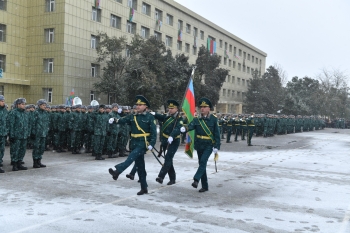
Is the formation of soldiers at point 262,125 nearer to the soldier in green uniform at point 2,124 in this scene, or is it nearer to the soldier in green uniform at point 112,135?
the soldier in green uniform at point 112,135

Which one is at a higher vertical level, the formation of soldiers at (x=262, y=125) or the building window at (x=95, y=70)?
the building window at (x=95, y=70)

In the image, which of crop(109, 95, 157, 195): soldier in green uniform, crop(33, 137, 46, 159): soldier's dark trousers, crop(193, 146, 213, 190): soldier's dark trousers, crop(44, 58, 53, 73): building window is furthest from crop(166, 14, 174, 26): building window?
crop(109, 95, 157, 195): soldier in green uniform

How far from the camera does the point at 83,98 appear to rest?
32.2 metres

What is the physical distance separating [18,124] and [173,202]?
5.30 m

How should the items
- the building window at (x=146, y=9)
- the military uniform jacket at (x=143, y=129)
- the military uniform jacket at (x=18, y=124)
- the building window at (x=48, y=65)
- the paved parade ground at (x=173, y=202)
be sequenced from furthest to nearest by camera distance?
the building window at (x=146, y=9) → the building window at (x=48, y=65) → the military uniform jacket at (x=18, y=124) → the military uniform jacket at (x=143, y=129) → the paved parade ground at (x=173, y=202)

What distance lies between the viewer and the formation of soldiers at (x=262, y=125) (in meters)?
23.2

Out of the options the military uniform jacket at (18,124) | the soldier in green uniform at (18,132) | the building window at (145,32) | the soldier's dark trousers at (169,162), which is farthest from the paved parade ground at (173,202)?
the building window at (145,32)

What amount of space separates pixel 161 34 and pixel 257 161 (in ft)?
101

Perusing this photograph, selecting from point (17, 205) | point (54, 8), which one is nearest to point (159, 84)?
point (54, 8)

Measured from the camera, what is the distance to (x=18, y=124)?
10172 millimetres

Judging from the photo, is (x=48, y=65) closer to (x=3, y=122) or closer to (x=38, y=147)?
(x=38, y=147)

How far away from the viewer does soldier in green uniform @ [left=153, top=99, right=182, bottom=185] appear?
8586 mm

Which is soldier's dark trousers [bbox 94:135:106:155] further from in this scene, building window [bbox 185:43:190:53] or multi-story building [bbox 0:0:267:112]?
building window [bbox 185:43:190:53]

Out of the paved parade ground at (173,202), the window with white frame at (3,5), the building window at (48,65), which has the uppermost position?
the window with white frame at (3,5)
